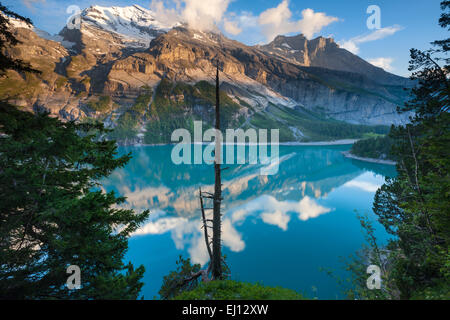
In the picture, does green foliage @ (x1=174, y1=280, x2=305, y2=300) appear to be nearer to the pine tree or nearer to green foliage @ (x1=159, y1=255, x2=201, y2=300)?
green foliage @ (x1=159, y1=255, x2=201, y2=300)

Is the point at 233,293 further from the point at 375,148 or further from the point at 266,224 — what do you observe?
the point at 375,148

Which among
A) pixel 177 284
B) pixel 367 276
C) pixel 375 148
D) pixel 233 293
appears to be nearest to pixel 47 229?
pixel 177 284

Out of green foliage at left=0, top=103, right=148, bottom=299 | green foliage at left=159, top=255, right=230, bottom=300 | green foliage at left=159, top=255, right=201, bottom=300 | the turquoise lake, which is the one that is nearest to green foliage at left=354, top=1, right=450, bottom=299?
the turquoise lake

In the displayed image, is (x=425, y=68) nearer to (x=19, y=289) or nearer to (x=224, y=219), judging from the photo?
(x=19, y=289)

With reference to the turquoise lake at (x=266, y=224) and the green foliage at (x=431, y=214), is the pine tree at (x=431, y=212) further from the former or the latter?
the turquoise lake at (x=266, y=224)

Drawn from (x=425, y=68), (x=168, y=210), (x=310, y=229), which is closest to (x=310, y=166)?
(x=310, y=229)
